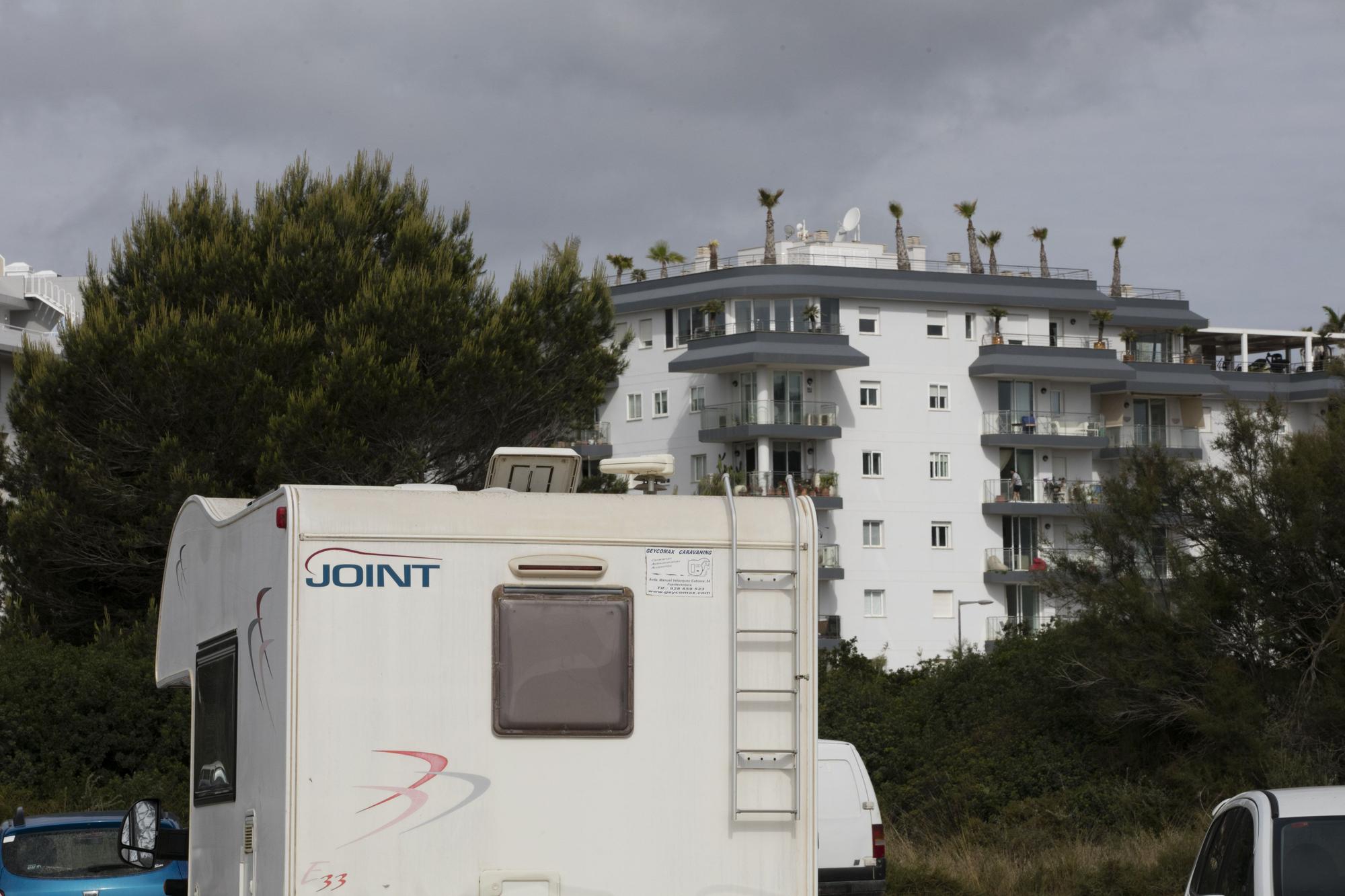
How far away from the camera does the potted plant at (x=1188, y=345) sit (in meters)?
74.2

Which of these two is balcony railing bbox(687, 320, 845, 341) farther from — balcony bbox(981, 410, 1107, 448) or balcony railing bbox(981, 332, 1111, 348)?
balcony bbox(981, 410, 1107, 448)

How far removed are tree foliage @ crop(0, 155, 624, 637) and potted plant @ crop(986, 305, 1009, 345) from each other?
36.7 m

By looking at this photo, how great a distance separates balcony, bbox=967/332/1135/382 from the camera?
224ft

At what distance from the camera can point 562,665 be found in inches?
261

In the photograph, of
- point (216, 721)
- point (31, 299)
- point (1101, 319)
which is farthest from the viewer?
point (1101, 319)

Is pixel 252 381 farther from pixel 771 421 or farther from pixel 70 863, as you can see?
pixel 771 421

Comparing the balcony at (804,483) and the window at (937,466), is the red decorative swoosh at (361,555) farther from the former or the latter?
the window at (937,466)

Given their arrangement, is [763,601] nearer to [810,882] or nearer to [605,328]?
[810,882]

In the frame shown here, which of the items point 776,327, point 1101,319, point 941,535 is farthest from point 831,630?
point 1101,319

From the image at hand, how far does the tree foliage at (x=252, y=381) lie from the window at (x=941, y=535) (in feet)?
114

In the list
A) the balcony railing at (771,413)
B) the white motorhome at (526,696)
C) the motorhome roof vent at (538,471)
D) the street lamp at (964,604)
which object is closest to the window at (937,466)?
the balcony railing at (771,413)

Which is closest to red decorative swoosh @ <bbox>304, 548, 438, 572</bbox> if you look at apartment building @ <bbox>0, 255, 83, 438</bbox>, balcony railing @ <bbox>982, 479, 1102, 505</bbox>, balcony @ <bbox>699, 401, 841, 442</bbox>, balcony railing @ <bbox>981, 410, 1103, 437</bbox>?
apartment building @ <bbox>0, 255, 83, 438</bbox>

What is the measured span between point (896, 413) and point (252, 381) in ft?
129

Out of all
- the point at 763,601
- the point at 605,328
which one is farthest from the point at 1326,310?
the point at 763,601
